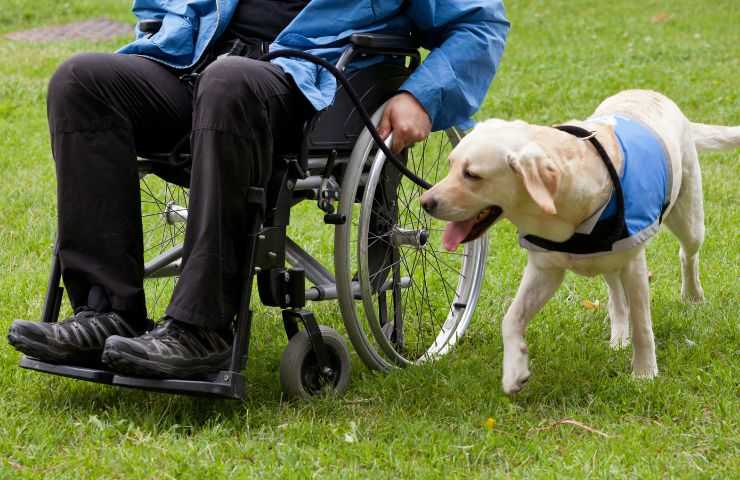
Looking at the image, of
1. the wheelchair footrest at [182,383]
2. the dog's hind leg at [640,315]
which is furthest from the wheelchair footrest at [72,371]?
the dog's hind leg at [640,315]

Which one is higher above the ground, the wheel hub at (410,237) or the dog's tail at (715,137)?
the dog's tail at (715,137)

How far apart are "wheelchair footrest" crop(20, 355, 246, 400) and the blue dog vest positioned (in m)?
0.92

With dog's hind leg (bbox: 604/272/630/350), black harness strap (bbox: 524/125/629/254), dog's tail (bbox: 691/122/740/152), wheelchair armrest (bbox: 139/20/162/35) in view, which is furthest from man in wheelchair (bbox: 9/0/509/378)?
dog's tail (bbox: 691/122/740/152)

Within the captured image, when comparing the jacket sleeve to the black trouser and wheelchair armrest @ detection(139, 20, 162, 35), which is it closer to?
the black trouser

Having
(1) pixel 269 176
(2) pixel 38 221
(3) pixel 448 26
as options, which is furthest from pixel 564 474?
(2) pixel 38 221

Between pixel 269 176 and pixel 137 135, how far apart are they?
18.0 inches

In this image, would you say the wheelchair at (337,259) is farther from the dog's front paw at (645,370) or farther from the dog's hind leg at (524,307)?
the dog's front paw at (645,370)

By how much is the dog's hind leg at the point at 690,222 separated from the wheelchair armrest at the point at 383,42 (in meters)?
0.99

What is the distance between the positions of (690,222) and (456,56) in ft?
3.57

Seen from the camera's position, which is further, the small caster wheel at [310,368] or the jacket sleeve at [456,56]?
the jacket sleeve at [456,56]

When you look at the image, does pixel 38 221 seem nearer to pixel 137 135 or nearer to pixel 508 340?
pixel 137 135

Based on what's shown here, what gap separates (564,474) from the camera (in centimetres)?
259

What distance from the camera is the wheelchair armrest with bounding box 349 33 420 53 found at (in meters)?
3.11

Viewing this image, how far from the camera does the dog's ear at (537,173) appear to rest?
2716 mm
